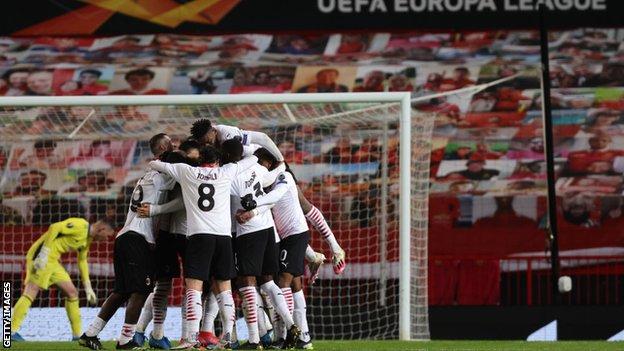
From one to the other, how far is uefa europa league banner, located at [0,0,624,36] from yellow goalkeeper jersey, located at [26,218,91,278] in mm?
5288

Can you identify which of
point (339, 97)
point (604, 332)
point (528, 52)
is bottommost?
point (604, 332)

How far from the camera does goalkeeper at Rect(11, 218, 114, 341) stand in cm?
1372

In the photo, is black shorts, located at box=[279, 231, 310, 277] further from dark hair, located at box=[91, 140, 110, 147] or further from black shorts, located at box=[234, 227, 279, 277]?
dark hair, located at box=[91, 140, 110, 147]

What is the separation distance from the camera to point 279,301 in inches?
429

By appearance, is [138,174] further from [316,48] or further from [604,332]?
[604,332]

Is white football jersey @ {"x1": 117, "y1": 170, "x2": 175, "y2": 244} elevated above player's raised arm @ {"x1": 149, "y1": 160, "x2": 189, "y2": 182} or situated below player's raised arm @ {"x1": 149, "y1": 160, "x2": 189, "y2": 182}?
below

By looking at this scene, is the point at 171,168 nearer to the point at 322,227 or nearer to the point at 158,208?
the point at 158,208

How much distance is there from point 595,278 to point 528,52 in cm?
367

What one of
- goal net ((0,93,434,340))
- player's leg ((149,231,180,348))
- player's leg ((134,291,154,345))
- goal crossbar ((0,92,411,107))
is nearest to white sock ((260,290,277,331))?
player's leg ((149,231,180,348))

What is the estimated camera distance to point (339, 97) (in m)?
13.4

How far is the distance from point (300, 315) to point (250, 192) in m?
1.12

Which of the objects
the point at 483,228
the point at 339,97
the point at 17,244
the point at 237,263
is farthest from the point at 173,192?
the point at 483,228

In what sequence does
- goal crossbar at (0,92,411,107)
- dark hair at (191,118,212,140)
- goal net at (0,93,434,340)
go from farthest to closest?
goal net at (0,93,434,340), goal crossbar at (0,92,411,107), dark hair at (191,118,212,140)

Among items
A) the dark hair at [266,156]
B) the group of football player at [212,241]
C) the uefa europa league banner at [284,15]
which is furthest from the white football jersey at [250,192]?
the uefa europa league banner at [284,15]
